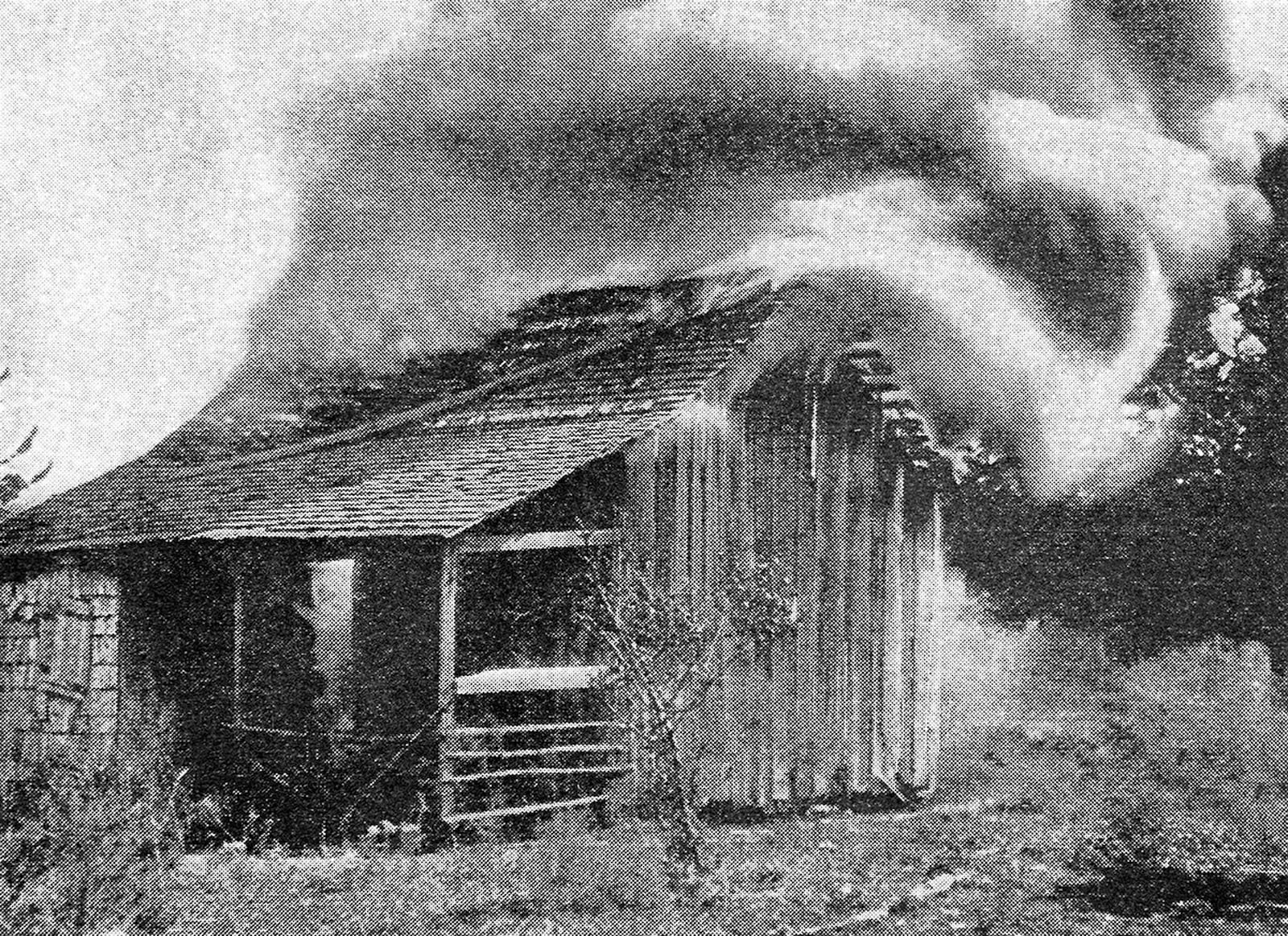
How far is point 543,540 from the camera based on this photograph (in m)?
8.49

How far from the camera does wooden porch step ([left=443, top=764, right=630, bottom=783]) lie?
8227 mm

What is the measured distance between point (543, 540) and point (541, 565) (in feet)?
0.79

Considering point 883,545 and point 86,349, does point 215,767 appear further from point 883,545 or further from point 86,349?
point 883,545

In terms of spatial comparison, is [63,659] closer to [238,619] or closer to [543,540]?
[238,619]

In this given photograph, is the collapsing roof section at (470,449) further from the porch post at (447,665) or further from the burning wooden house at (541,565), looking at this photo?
the porch post at (447,665)

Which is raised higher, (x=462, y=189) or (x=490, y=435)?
(x=462, y=189)

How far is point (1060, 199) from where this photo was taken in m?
7.85

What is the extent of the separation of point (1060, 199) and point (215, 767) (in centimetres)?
549

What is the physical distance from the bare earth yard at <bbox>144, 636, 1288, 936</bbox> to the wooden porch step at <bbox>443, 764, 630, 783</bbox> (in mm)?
321

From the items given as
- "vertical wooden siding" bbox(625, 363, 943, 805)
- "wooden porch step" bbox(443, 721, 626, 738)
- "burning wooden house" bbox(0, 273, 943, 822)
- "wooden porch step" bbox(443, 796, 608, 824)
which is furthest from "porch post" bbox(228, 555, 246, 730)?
"vertical wooden siding" bbox(625, 363, 943, 805)

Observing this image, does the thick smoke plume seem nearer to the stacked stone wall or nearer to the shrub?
the stacked stone wall

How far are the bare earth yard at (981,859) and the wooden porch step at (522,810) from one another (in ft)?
0.48

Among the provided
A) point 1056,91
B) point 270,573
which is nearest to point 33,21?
point 270,573

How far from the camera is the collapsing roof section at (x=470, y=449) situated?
26.2 feet
